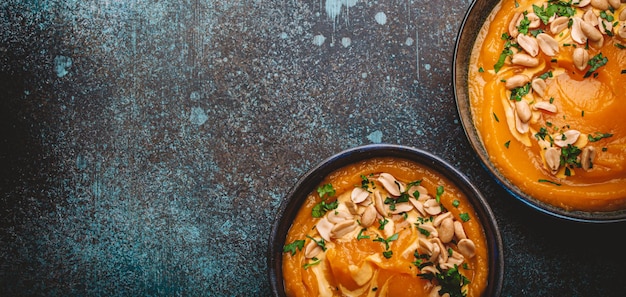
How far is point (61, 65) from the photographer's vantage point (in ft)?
8.93

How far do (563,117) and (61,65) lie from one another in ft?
8.18

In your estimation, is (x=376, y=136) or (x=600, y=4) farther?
(x=376, y=136)

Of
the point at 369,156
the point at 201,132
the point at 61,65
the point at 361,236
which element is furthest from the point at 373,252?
the point at 61,65

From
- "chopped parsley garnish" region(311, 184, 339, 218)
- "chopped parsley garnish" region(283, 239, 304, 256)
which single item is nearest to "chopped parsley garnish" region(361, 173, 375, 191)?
"chopped parsley garnish" region(311, 184, 339, 218)

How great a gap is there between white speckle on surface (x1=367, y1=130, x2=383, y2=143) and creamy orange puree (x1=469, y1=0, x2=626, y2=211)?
0.52 meters

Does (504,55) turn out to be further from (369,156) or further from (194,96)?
(194,96)

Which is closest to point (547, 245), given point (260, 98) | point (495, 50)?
point (495, 50)

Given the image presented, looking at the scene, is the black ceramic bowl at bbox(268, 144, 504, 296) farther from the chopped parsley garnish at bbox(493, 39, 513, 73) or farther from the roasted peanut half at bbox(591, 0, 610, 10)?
the roasted peanut half at bbox(591, 0, 610, 10)

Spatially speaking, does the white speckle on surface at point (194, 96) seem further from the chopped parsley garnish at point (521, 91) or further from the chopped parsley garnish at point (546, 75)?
the chopped parsley garnish at point (546, 75)

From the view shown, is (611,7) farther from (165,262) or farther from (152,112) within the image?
(165,262)

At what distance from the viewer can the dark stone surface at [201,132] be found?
8.46 feet

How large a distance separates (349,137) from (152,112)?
104 centimetres

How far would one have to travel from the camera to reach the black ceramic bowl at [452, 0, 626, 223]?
2158mm

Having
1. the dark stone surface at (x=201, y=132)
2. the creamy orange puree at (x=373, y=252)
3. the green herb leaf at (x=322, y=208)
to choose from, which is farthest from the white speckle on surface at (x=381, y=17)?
the green herb leaf at (x=322, y=208)
